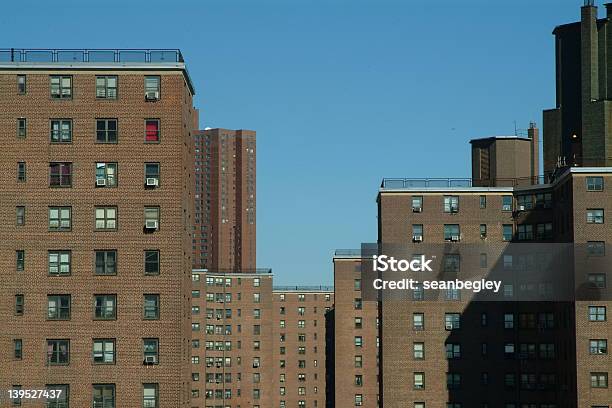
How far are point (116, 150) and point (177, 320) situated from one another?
12.6 meters

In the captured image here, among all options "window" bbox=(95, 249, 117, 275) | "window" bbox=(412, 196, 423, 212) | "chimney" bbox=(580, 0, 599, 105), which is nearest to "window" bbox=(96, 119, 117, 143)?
"window" bbox=(95, 249, 117, 275)

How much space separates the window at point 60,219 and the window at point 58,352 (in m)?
7.83

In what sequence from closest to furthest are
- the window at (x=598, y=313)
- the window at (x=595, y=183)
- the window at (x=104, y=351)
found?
1. the window at (x=104, y=351)
2. the window at (x=598, y=313)
3. the window at (x=595, y=183)

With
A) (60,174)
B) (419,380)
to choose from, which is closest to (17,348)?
(60,174)

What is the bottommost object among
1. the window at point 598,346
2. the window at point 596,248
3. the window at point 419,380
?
the window at point 419,380

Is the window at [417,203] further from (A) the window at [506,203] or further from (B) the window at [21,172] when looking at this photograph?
(B) the window at [21,172]

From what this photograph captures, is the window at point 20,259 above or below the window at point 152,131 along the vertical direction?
below

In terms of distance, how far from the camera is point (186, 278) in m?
91.6

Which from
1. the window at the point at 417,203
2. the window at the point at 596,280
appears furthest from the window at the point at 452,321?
the window at the point at 596,280

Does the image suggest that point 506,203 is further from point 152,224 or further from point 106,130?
point 106,130

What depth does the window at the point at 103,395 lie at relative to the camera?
85500mm

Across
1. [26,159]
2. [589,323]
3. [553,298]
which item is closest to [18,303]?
[26,159]

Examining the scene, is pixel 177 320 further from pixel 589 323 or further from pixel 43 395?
pixel 589 323

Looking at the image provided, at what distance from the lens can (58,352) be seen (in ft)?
283
